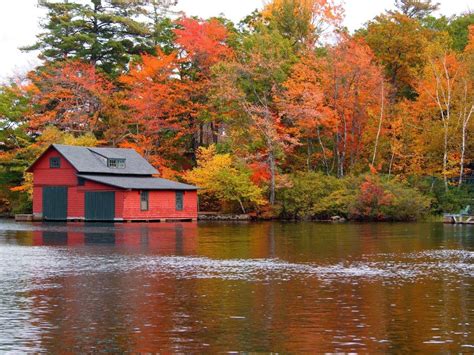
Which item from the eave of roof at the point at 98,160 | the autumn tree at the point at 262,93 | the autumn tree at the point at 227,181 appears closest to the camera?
the eave of roof at the point at 98,160

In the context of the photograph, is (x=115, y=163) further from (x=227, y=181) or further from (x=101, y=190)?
(x=227, y=181)

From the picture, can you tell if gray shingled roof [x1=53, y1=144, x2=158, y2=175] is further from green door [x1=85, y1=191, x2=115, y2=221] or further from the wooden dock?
the wooden dock

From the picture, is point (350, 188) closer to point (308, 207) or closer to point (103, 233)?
point (308, 207)

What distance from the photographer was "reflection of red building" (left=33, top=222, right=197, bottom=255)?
36.8 meters

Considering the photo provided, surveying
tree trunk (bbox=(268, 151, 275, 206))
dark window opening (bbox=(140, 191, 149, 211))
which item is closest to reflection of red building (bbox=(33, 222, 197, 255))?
dark window opening (bbox=(140, 191, 149, 211))

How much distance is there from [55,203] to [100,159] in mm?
5249

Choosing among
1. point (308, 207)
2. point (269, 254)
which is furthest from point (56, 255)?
point (308, 207)

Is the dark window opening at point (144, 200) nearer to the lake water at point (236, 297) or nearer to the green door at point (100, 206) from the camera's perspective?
the green door at point (100, 206)

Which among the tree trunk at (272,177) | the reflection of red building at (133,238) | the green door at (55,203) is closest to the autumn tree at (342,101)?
the tree trunk at (272,177)

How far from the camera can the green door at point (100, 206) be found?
6119 centimetres

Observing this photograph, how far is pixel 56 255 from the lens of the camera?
1260 inches

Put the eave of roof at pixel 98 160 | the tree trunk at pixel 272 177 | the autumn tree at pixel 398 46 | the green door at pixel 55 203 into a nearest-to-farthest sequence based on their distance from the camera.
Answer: the eave of roof at pixel 98 160 → the green door at pixel 55 203 → the tree trunk at pixel 272 177 → the autumn tree at pixel 398 46

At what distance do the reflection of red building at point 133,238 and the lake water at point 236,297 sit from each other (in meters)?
0.29

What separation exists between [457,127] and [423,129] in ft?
11.9
